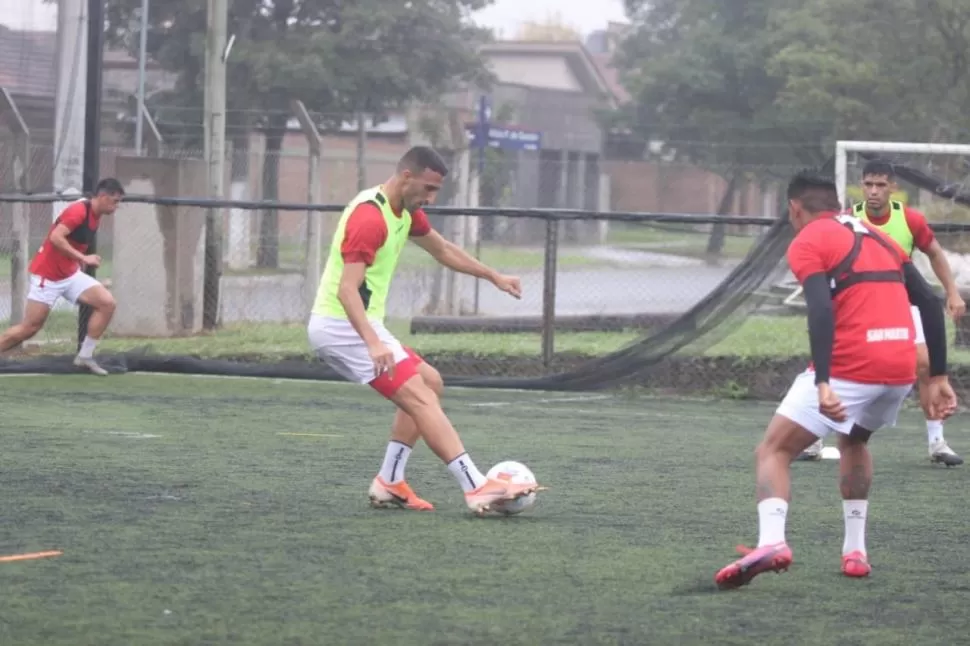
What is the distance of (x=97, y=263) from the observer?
15078 mm

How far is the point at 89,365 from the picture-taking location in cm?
1585

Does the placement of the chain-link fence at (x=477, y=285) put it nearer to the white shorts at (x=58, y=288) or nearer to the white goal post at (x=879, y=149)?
the white goal post at (x=879, y=149)

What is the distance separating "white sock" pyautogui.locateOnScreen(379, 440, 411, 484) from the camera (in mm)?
8297

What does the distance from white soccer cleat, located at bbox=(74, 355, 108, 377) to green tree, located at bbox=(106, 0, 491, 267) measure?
693 inches

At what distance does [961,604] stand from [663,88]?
36.9 metres

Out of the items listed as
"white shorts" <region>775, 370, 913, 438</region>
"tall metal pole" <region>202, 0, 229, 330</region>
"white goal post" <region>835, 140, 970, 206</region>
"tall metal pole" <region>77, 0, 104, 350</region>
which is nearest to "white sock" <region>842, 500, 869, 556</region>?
"white shorts" <region>775, 370, 913, 438</region>

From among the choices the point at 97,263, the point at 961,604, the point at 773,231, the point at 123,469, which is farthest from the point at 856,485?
the point at 97,263

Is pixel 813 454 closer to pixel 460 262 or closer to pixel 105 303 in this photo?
pixel 460 262

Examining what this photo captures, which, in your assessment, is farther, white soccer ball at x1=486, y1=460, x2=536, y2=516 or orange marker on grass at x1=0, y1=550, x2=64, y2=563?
white soccer ball at x1=486, y1=460, x2=536, y2=516

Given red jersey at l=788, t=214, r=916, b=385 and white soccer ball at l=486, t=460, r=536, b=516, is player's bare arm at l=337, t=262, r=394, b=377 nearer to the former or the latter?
white soccer ball at l=486, t=460, r=536, b=516

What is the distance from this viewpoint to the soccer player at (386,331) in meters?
7.89

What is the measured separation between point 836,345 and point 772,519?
0.69 meters

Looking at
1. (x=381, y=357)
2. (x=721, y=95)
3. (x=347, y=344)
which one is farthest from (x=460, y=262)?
(x=721, y=95)

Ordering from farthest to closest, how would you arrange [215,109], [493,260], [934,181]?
1. [493,260]
2. [215,109]
3. [934,181]
